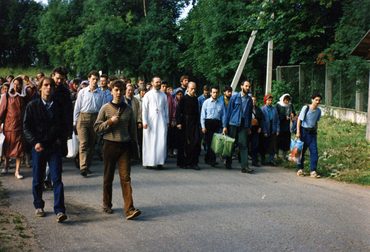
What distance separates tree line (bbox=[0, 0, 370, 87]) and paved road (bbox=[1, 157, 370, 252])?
34.2 ft

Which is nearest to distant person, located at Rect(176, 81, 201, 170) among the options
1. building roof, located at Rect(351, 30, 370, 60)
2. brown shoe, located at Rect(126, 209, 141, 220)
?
brown shoe, located at Rect(126, 209, 141, 220)

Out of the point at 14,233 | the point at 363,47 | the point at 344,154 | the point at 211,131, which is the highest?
the point at 363,47

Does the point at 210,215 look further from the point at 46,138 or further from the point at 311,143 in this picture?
the point at 311,143

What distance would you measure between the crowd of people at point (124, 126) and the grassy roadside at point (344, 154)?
30.5 inches

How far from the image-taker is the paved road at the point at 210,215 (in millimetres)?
6680

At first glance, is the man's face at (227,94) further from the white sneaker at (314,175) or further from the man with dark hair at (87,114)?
the man with dark hair at (87,114)

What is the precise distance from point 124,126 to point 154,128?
468cm

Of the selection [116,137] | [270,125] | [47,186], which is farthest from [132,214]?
[270,125]

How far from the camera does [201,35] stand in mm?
30578

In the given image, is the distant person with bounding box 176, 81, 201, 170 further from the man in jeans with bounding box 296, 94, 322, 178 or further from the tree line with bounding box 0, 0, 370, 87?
the tree line with bounding box 0, 0, 370, 87

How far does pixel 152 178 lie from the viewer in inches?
A: 439

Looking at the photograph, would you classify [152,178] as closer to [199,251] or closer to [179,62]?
[199,251]

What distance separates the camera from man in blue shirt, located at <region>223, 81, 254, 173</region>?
1231 cm

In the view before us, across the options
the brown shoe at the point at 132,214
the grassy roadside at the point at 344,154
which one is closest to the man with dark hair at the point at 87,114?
the brown shoe at the point at 132,214
